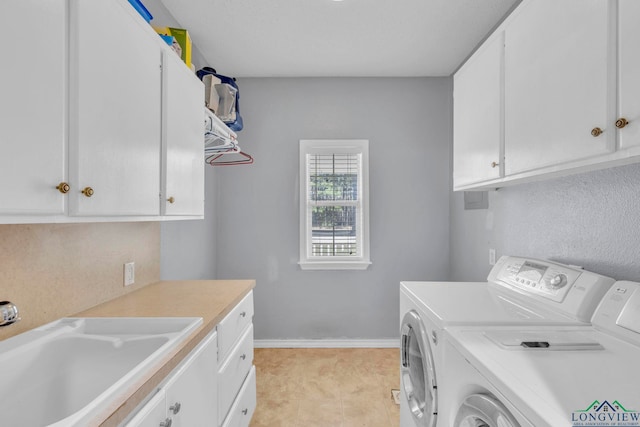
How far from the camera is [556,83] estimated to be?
3.75 feet

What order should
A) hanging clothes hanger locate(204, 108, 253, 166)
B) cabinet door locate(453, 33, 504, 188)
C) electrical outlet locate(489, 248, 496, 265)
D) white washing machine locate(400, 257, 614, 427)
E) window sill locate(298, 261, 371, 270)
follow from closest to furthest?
white washing machine locate(400, 257, 614, 427), cabinet door locate(453, 33, 504, 188), hanging clothes hanger locate(204, 108, 253, 166), electrical outlet locate(489, 248, 496, 265), window sill locate(298, 261, 371, 270)

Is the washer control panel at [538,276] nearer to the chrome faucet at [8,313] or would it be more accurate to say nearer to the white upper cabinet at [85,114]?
the white upper cabinet at [85,114]

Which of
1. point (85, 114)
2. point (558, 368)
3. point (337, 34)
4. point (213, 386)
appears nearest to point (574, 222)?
point (558, 368)

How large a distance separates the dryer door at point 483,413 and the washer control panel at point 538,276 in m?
0.68

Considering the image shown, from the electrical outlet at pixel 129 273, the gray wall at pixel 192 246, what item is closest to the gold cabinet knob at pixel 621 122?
the electrical outlet at pixel 129 273

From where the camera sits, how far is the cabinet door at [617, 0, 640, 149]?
2.82ft

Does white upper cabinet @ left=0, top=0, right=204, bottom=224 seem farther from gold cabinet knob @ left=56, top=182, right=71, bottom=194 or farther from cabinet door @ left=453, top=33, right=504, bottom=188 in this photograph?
cabinet door @ left=453, top=33, right=504, bottom=188

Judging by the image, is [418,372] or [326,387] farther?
[326,387]

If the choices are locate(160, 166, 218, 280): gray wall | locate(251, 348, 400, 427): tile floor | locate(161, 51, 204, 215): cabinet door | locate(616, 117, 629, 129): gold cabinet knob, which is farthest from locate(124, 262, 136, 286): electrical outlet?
locate(616, 117, 629, 129): gold cabinet knob

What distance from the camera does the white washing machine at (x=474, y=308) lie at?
120cm

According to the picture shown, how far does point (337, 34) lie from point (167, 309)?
2.17m

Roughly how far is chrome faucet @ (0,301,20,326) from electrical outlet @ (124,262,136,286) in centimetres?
63

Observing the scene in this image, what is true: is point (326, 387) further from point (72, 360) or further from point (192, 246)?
point (72, 360)

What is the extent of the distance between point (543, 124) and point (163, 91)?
5.24 ft
